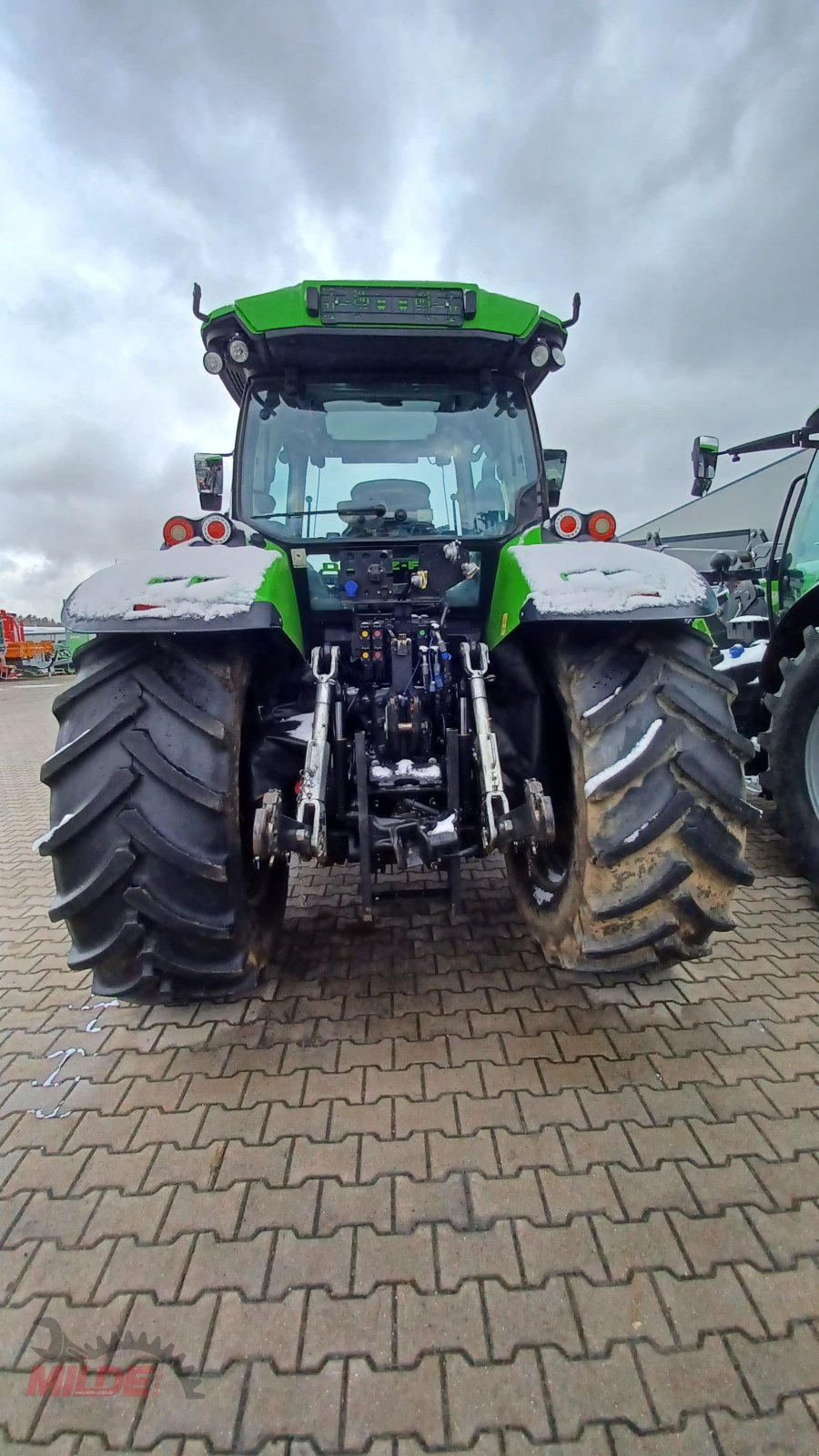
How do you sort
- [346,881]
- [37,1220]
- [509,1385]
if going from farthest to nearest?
[346,881] < [37,1220] < [509,1385]

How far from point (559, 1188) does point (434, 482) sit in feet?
7.89

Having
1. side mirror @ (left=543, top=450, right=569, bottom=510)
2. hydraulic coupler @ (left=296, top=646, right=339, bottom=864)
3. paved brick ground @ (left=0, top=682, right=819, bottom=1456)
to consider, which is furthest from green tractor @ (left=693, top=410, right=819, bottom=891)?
hydraulic coupler @ (left=296, top=646, right=339, bottom=864)

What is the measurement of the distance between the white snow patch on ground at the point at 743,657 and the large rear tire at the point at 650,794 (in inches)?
107

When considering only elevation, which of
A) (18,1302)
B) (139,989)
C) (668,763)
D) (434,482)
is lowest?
(18,1302)

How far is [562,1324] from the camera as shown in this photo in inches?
55.0

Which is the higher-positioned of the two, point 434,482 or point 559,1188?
point 434,482

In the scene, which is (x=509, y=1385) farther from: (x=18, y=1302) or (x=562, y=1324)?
(x=18, y=1302)

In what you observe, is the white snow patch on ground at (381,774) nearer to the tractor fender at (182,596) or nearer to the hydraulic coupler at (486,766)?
the hydraulic coupler at (486,766)

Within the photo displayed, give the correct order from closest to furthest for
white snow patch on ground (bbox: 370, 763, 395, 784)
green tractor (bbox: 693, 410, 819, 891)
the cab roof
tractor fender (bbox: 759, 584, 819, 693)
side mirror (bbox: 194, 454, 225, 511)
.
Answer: white snow patch on ground (bbox: 370, 763, 395, 784) → the cab roof → side mirror (bbox: 194, 454, 225, 511) → green tractor (bbox: 693, 410, 819, 891) → tractor fender (bbox: 759, 584, 819, 693)

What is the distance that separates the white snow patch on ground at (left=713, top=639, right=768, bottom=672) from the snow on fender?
271 centimetres

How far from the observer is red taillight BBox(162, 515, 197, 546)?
99.2 inches

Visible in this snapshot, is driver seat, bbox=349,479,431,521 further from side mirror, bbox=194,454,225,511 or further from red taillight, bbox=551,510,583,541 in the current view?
Result: side mirror, bbox=194,454,225,511

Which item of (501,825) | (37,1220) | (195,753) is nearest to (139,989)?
(37,1220)

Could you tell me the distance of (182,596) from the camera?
2.01m
